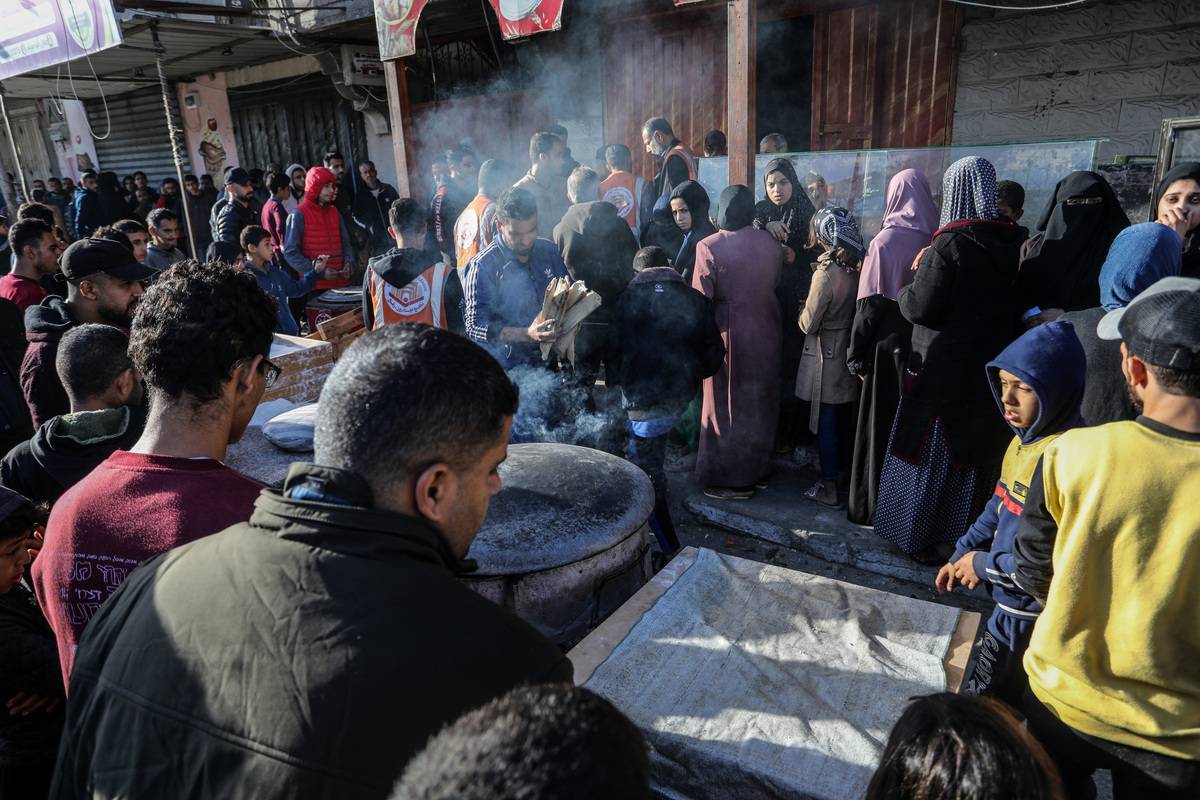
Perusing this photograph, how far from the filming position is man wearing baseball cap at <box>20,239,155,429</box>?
326cm

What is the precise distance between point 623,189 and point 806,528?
3592mm

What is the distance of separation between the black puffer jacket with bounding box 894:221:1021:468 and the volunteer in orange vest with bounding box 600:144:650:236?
131 inches

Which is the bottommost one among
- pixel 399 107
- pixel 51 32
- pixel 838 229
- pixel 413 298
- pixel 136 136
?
pixel 413 298

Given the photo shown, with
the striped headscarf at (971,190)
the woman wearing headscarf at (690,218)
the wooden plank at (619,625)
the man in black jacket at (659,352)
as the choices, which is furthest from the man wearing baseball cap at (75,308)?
the striped headscarf at (971,190)

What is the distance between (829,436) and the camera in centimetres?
475

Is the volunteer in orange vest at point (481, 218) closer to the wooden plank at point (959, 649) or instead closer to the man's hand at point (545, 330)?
the man's hand at point (545, 330)

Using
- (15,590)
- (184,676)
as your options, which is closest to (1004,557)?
(184,676)

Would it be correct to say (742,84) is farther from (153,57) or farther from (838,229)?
(153,57)

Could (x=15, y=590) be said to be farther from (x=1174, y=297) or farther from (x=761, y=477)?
(x=761, y=477)

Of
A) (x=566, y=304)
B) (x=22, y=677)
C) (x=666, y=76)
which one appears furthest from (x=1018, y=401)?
(x=666, y=76)

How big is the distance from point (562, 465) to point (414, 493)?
222 cm

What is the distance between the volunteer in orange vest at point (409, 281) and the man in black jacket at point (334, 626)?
Result: 3.61 metres

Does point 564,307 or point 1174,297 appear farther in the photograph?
point 564,307

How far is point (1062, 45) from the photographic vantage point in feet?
20.6
